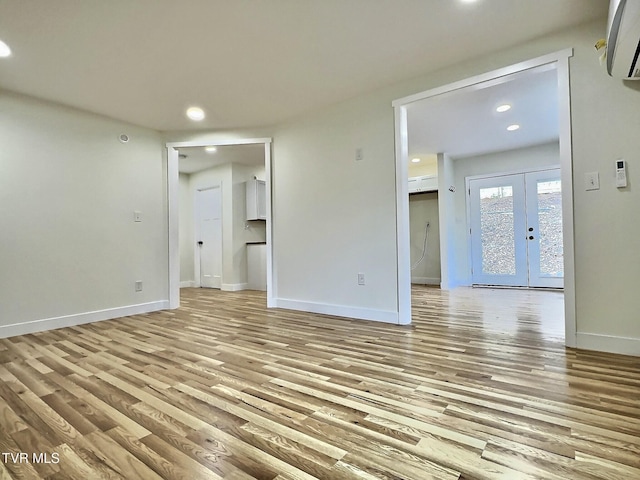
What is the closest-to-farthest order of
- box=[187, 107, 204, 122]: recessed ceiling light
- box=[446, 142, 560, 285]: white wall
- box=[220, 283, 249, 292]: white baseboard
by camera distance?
box=[187, 107, 204, 122]: recessed ceiling light → box=[446, 142, 560, 285]: white wall → box=[220, 283, 249, 292]: white baseboard

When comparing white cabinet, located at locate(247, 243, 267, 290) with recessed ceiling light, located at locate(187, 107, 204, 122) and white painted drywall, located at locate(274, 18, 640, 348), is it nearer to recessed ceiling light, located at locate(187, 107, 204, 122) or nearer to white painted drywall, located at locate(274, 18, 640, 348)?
white painted drywall, located at locate(274, 18, 640, 348)

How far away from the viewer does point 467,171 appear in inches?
247

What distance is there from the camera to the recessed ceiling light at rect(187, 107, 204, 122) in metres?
3.63

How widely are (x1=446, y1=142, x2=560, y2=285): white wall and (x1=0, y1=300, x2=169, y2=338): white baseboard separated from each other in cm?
492

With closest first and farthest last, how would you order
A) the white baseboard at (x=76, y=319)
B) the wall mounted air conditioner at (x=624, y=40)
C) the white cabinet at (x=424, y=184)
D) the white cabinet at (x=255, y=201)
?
1. the wall mounted air conditioner at (x=624, y=40)
2. the white baseboard at (x=76, y=319)
3. the white cabinet at (x=255, y=201)
4. the white cabinet at (x=424, y=184)

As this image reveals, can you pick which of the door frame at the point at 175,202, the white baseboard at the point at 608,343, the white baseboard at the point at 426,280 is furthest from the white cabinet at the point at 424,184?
the white baseboard at the point at 608,343

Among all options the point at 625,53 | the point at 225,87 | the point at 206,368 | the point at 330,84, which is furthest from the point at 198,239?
the point at 625,53

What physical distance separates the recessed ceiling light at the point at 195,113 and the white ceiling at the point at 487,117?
2.29 meters

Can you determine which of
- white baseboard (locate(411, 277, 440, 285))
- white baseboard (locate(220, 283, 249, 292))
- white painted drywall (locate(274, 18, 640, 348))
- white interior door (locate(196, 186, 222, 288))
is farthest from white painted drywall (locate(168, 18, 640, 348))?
white baseboard (locate(411, 277, 440, 285))

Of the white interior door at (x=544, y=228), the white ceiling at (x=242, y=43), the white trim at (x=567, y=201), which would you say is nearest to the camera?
the white ceiling at (x=242, y=43)

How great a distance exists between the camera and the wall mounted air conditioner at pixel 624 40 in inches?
62.1

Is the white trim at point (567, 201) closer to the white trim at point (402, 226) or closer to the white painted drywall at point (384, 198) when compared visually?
the white painted drywall at point (384, 198)

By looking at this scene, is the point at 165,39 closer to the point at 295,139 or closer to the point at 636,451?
the point at 295,139

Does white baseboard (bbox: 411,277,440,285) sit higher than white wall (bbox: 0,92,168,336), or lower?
lower
